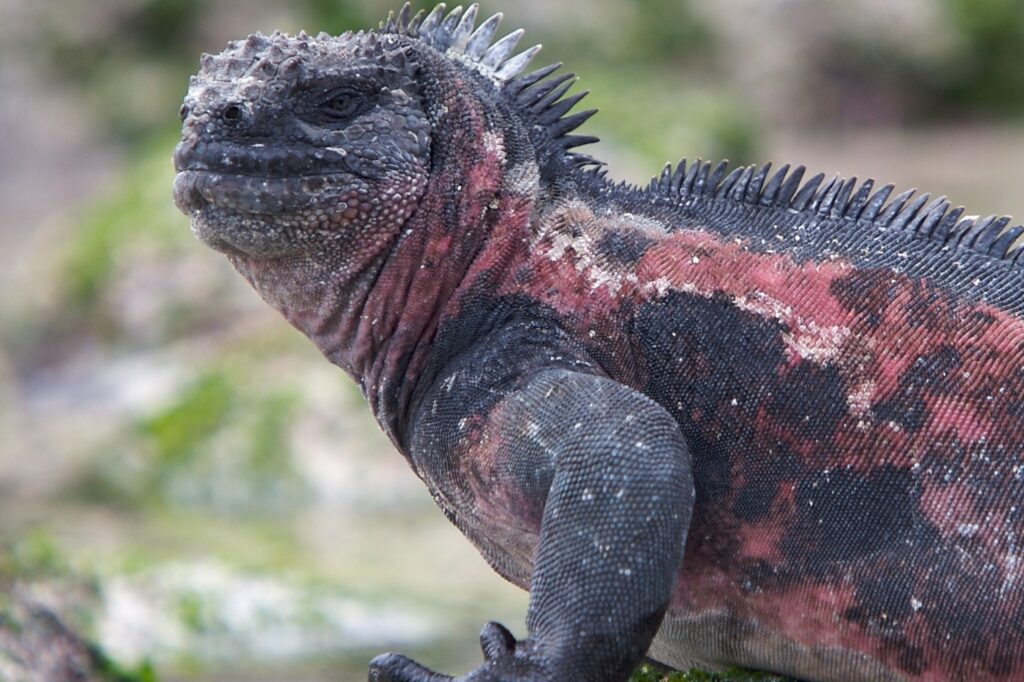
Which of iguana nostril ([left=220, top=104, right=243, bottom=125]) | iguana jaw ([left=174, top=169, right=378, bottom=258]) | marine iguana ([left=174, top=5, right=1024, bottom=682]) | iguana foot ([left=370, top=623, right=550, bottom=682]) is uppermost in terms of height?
iguana nostril ([left=220, top=104, right=243, bottom=125])

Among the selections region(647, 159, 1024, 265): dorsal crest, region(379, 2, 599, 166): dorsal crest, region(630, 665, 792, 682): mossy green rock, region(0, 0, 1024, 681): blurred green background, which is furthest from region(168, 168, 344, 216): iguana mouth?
region(0, 0, 1024, 681): blurred green background

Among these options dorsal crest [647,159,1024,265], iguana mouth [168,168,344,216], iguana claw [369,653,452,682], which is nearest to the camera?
iguana claw [369,653,452,682]

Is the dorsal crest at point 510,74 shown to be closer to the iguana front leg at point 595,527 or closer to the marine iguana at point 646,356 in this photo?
the marine iguana at point 646,356

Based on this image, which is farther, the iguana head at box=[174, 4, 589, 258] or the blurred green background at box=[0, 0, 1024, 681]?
the blurred green background at box=[0, 0, 1024, 681]

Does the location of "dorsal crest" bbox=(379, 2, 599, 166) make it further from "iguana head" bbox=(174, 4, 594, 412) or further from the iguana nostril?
the iguana nostril

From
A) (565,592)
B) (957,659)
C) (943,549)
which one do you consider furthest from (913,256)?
(565,592)

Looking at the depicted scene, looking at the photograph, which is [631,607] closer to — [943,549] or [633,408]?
[633,408]

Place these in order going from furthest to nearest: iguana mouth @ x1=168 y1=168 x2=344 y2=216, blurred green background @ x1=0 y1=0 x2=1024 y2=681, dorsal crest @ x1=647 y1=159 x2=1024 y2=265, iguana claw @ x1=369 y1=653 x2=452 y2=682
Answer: blurred green background @ x1=0 y1=0 x2=1024 y2=681
dorsal crest @ x1=647 y1=159 x2=1024 y2=265
iguana mouth @ x1=168 y1=168 x2=344 y2=216
iguana claw @ x1=369 y1=653 x2=452 y2=682

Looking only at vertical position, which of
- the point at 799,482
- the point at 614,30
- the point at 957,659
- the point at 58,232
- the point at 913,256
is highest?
the point at 614,30
